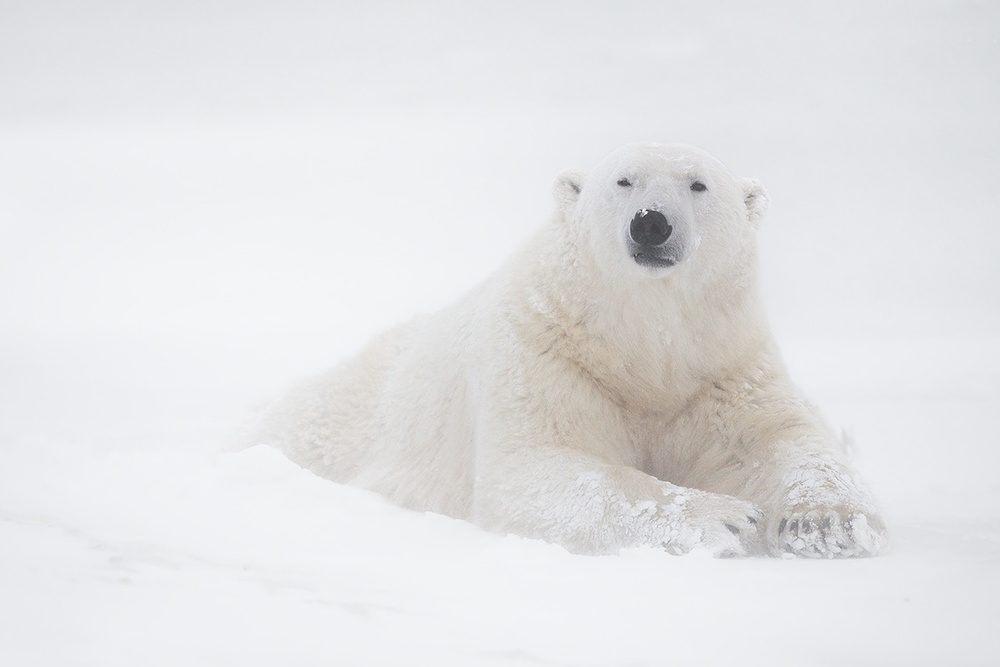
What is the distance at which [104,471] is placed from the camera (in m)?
4.04

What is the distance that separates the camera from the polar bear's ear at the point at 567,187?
4.19m

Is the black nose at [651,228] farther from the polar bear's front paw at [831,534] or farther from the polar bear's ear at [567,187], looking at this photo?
the polar bear's front paw at [831,534]

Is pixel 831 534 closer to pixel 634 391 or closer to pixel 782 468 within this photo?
pixel 782 468

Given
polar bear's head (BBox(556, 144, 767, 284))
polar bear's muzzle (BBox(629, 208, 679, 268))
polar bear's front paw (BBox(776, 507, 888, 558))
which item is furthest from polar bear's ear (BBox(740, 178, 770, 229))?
polar bear's front paw (BBox(776, 507, 888, 558))

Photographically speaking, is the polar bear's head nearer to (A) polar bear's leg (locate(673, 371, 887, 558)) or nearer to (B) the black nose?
(B) the black nose

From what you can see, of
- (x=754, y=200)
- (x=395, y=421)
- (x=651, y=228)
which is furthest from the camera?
(x=395, y=421)

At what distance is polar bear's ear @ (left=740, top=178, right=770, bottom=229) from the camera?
4133 mm

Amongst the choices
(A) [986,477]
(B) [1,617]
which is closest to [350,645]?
(B) [1,617]

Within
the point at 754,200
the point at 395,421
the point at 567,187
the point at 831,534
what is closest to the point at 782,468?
the point at 831,534

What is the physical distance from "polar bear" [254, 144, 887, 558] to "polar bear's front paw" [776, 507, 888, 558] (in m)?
0.01

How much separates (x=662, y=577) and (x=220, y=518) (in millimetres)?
1400

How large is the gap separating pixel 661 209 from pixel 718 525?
118 centimetres

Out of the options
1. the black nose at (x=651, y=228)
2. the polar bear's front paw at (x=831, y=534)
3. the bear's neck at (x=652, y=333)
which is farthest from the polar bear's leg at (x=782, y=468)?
the black nose at (x=651, y=228)

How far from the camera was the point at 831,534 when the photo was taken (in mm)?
3080
